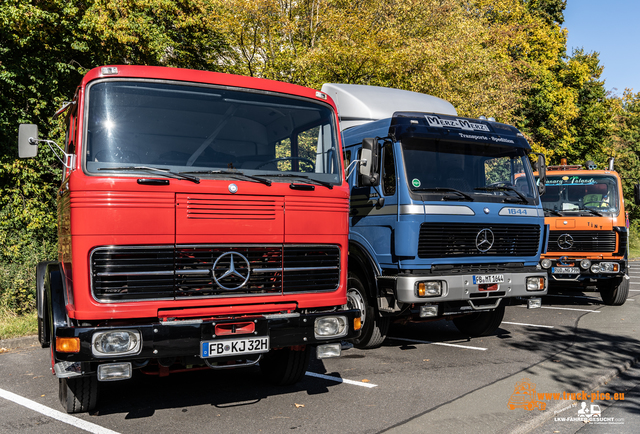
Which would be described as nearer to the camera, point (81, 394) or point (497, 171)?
point (81, 394)

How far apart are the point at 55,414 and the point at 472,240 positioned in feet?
15.8

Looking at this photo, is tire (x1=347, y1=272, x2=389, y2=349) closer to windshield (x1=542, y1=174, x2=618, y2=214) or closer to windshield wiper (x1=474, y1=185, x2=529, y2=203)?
windshield wiper (x1=474, y1=185, x2=529, y2=203)

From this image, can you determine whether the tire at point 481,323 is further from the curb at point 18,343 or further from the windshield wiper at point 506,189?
the curb at point 18,343

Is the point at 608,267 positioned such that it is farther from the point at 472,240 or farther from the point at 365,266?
the point at 365,266

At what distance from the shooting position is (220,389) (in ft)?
17.9

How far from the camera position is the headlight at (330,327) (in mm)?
4539

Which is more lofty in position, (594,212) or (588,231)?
(594,212)

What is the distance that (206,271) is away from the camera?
164 inches

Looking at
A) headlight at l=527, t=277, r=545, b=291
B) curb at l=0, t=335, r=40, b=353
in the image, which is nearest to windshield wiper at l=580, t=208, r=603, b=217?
headlight at l=527, t=277, r=545, b=291

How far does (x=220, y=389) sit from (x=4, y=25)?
945 centimetres

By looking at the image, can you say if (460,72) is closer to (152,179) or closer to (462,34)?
(462,34)

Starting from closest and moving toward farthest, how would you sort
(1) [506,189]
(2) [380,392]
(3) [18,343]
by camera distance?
1. (2) [380,392]
2. (1) [506,189]
3. (3) [18,343]

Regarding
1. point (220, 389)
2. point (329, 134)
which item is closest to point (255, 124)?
point (329, 134)

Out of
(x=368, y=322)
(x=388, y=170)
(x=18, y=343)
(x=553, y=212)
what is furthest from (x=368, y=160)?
(x=553, y=212)
